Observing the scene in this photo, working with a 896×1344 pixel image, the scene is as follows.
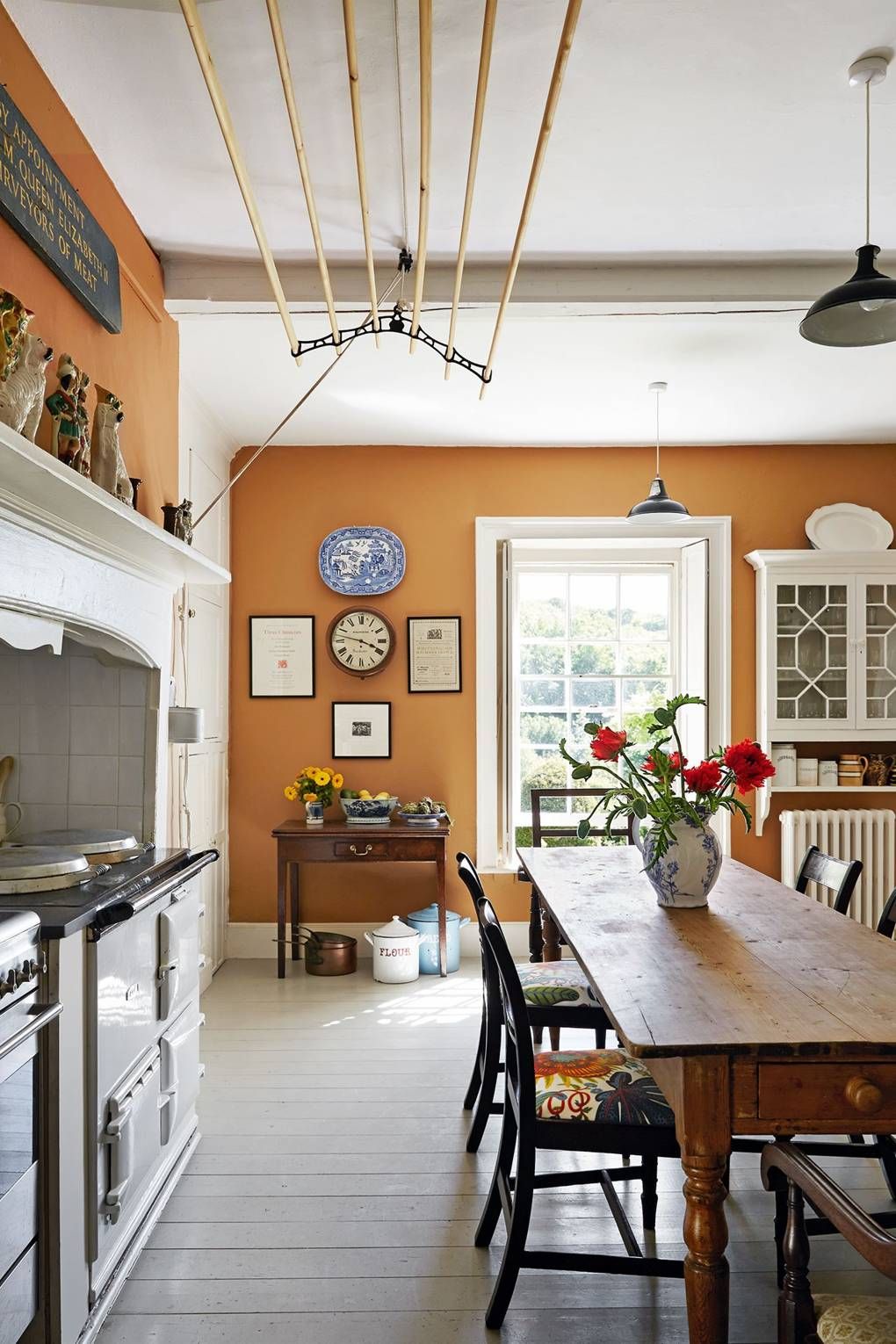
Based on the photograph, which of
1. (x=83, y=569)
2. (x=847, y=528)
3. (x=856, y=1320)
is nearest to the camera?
(x=856, y=1320)

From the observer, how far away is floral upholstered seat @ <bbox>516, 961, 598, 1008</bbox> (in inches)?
110

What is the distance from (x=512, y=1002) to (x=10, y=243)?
195 centimetres

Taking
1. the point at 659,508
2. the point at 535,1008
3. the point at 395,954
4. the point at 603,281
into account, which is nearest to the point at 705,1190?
the point at 535,1008

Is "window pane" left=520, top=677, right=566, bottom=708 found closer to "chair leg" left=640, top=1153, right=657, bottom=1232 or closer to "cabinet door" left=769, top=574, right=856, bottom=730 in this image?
"cabinet door" left=769, top=574, right=856, bottom=730

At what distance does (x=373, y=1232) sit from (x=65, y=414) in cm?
215

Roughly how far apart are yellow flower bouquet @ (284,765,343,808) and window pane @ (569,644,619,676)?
1526 millimetres

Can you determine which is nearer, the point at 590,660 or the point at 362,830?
the point at 362,830

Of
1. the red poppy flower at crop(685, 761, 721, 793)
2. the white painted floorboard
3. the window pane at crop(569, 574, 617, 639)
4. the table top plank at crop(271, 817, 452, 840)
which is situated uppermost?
the window pane at crop(569, 574, 617, 639)

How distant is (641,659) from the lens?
5.71 meters

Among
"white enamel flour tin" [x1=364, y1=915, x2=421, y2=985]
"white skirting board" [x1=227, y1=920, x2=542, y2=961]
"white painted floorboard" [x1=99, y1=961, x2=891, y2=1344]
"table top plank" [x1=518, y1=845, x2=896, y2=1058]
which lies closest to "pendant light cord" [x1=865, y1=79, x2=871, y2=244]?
"table top plank" [x1=518, y1=845, x2=896, y2=1058]

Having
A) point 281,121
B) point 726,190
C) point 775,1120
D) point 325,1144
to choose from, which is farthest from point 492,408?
point 775,1120

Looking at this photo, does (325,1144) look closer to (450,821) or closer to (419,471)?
(450,821)

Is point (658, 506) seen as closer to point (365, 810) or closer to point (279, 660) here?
point (365, 810)

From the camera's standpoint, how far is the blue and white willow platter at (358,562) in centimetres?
536
